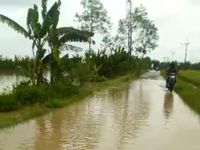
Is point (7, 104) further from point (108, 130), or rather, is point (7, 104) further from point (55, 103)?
point (108, 130)

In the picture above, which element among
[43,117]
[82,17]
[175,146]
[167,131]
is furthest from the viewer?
[82,17]

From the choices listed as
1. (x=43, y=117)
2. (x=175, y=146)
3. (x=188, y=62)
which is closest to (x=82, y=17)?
(x=43, y=117)

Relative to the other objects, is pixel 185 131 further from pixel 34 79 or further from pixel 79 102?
pixel 34 79

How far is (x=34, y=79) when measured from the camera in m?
18.9

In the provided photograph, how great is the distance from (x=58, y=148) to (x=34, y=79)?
9.89m

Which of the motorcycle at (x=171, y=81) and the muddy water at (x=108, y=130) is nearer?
the muddy water at (x=108, y=130)

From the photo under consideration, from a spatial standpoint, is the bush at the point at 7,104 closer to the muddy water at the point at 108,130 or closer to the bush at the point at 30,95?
the bush at the point at 30,95

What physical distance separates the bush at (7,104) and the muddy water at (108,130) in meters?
1.25

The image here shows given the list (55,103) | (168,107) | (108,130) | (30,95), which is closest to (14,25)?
(30,95)

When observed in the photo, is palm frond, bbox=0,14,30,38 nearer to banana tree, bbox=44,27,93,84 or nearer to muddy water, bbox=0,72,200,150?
banana tree, bbox=44,27,93,84

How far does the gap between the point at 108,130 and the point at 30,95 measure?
493cm

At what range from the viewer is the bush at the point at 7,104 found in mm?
14180

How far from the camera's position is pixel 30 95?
15.7 metres

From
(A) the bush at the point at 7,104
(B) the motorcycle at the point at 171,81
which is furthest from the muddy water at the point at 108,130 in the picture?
(B) the motorcycle at the point at 171,81
